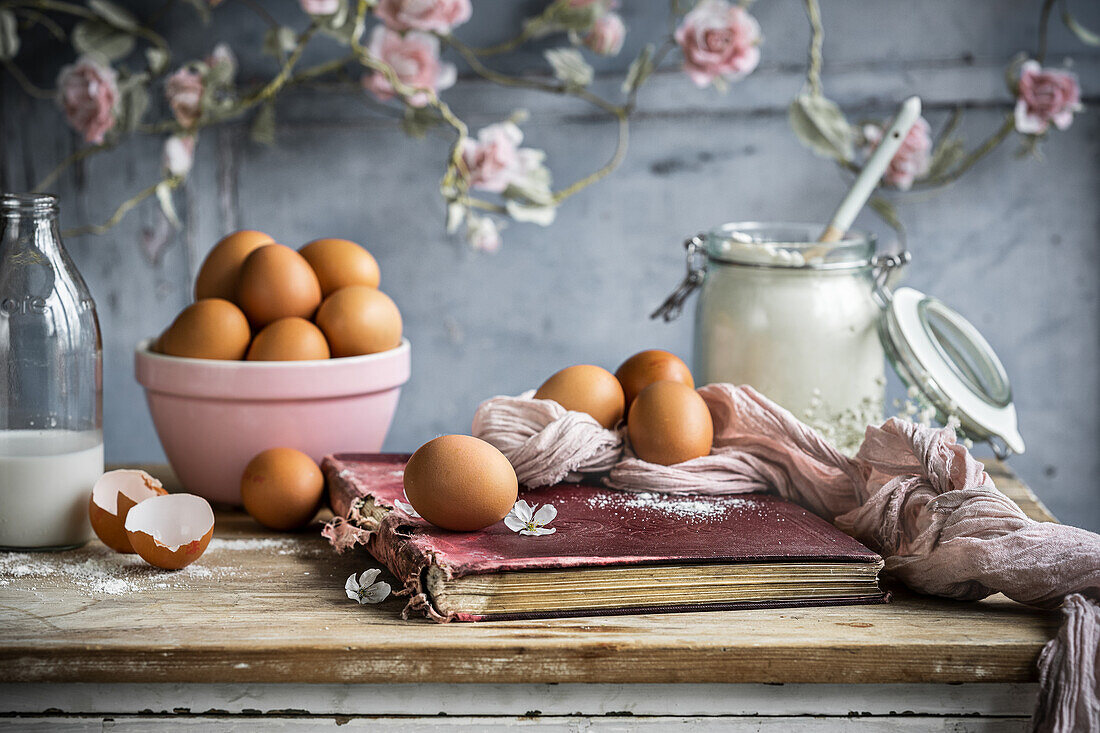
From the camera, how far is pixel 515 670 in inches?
26.6

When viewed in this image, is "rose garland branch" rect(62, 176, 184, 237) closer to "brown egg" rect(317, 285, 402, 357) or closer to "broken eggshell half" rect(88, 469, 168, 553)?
"brown egg" rect(317, 285, 402, 357)

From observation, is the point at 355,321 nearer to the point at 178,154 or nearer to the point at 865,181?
the point at 865,181

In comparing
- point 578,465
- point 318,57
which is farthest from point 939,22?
point 578,465

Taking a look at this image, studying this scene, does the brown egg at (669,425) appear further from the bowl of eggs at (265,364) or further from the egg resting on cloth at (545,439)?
the bowl of eggs at (265,364)

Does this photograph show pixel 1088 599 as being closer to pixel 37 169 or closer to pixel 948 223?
pixel 948 223

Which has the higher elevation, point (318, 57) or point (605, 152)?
point (318, 57)

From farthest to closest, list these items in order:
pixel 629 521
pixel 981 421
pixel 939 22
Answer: pixel 939 22, pixel 981 421, pixel 629 521

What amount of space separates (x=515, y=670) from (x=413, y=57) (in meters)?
1.09

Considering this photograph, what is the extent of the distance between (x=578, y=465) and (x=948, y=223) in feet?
3.34

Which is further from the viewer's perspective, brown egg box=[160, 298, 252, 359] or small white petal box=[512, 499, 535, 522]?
brown egg box=[160, 298, 252, 359]

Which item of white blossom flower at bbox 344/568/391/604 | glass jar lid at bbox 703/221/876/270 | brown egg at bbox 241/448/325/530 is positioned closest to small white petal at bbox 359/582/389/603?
white blossom flower at bbox 344/568/391/604

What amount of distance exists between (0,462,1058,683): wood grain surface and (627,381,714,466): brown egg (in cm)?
21

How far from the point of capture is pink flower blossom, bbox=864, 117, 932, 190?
5.23 feet

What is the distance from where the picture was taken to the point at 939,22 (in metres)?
1.59
